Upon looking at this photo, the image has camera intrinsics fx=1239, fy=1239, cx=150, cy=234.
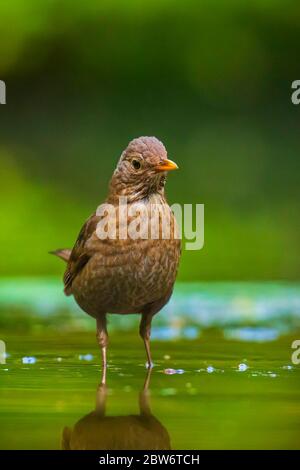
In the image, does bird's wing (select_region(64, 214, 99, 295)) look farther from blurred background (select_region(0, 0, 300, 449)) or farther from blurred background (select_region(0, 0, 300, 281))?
blurred background (select_region(0, 0, 300, 281))

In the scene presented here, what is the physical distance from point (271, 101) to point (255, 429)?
16066 mm

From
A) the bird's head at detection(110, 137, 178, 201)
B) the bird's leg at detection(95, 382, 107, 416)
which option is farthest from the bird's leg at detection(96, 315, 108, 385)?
the bird's head at detection(110, 137, 178, 201)

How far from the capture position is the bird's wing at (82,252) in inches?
266

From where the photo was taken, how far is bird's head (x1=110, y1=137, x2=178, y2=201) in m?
6.66

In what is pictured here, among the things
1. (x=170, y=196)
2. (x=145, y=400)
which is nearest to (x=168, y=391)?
(x=145, y=400)

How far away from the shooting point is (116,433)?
14.8 ft

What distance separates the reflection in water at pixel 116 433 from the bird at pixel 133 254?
1.47m

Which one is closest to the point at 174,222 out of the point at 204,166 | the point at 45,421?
the point at 45,421

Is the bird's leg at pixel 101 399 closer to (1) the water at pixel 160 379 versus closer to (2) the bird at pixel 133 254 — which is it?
(1) the water at pixel 160 379

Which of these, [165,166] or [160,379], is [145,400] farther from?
[165,166]

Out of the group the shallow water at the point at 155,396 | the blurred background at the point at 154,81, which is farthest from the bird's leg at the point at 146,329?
the blurred background at the point at 154,81

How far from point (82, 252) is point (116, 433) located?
2.39m

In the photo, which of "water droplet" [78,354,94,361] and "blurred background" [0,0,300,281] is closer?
"water droplet" [78,354,94,361]

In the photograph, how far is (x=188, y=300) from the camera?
397 inches
